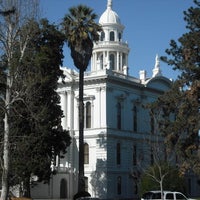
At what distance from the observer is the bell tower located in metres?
75.2

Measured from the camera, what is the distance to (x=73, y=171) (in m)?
60.4

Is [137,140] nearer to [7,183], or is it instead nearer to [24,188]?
[24,188]

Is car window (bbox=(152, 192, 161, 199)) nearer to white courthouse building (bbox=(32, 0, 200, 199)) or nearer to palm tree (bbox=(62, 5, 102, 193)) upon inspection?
palm tree (bbox=(62, 5, 102, 193))

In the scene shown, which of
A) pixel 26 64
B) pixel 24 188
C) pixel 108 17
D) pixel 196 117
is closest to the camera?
pixel 26 64

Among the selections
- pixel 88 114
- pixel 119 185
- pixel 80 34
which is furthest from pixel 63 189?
pixel 80 34

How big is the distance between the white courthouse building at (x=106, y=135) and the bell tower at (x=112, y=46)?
10843 mm

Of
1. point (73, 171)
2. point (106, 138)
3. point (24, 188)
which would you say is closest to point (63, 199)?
point (73, 171)

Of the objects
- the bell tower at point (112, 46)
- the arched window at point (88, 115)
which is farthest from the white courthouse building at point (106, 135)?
the bell tower at point (112, 46)

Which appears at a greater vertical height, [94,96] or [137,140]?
[94,96]

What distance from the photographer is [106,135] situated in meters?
58.3

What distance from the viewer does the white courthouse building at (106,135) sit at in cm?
5862

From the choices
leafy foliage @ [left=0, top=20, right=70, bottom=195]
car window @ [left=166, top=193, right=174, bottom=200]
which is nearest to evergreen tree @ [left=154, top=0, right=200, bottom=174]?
car window @ [left=166, top=193, right=174, bottom=200]

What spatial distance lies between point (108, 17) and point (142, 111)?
19.6 meters

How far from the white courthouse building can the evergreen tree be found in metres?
23.0
